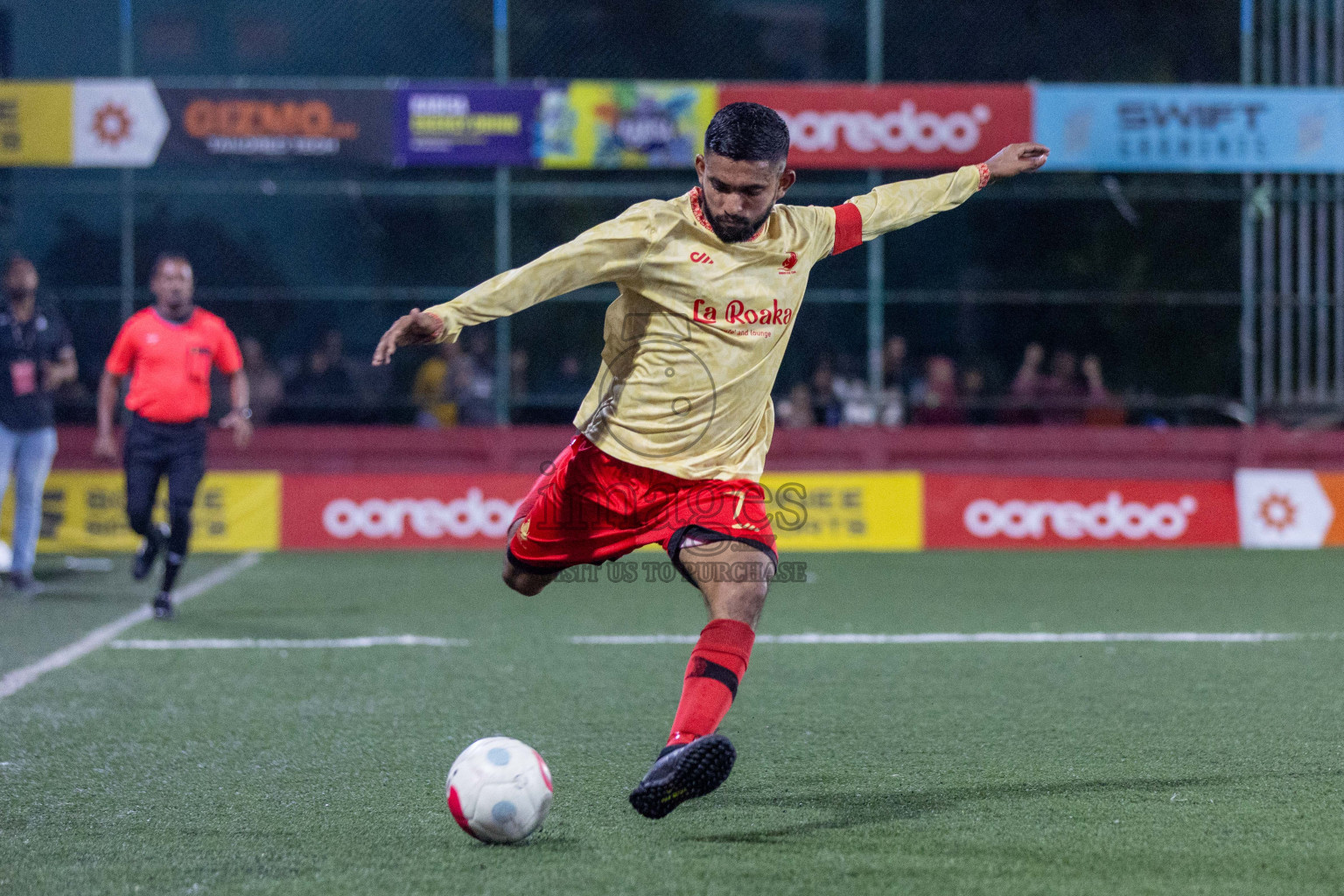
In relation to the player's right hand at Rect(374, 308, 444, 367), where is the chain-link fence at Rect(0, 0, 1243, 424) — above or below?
above

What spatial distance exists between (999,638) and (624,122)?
817 centimetres

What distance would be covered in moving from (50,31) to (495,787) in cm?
1799

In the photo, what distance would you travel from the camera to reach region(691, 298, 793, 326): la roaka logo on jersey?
441 centimetres

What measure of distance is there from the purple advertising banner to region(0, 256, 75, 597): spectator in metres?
5.26

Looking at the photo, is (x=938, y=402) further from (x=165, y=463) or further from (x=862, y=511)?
(x=165, y=463)

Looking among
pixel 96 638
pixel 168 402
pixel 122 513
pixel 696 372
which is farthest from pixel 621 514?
pixel 122 513

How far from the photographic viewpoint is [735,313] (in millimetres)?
4430

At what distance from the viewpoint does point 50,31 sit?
1906 cm

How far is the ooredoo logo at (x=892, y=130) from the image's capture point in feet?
48.4

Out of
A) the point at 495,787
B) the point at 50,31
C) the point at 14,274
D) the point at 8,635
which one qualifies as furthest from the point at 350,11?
the point at 495,787

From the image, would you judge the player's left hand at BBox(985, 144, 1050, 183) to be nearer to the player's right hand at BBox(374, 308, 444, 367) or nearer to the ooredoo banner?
the player's right hand at BBox(374, 308, 444, 367)

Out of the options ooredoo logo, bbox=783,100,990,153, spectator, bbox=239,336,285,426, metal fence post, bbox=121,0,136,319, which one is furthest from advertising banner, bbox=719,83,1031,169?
metal fence post, bbox=121,0,136,319

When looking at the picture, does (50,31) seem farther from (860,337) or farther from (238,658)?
(238,658)

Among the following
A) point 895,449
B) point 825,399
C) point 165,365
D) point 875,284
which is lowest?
point 895,449
